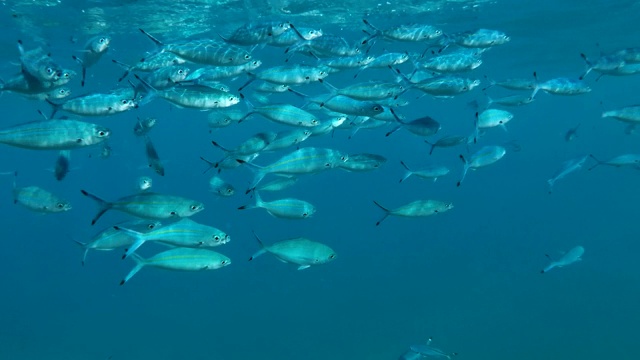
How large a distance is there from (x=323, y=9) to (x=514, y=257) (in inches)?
646

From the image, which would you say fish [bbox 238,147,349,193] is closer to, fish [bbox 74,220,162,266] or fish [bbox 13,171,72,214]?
fish [bbox 74,220,162,266]

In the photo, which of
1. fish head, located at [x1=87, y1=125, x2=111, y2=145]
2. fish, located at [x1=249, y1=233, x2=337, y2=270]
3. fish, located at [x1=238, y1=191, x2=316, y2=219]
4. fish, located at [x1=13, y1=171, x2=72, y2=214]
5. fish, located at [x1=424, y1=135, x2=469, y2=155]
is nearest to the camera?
fish head, located at [x1=87, y1=125, x2=111, y2=145]

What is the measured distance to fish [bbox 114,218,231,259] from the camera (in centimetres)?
511

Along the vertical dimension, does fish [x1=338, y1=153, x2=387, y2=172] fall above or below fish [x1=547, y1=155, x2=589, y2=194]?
above

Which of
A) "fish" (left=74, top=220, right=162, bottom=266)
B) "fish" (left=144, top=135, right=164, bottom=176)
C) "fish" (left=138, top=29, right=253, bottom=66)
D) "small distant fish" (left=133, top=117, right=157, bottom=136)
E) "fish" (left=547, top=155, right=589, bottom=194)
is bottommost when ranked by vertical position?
"fish" (left=547, top=155, right=589, bottom=194)

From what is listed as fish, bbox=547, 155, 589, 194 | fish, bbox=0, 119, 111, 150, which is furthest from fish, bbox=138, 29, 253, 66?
fish, bbox=547, 155, 589, 194

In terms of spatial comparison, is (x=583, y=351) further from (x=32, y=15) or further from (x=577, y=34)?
(x=32, y=15)

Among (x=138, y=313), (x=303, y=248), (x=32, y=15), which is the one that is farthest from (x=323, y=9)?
(x=138, y=313)

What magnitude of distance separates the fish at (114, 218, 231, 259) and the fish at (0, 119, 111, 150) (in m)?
0.98

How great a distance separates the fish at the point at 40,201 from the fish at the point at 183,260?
1379 mm

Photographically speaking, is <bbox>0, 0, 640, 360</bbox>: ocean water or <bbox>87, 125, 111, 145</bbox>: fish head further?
<bbox>0, 0, 640, 360</bbox>: ocean water

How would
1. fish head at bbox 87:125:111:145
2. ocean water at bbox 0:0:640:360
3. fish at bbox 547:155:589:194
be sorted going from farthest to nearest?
ocean water at bbox 0:0:640:360
fish at bbox 547:155:589:194
fish head at bbox 87:125:111:145

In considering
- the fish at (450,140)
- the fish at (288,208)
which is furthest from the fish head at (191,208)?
the fish at (450,140)

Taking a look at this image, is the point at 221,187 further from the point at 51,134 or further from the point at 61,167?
the point at 51,134
